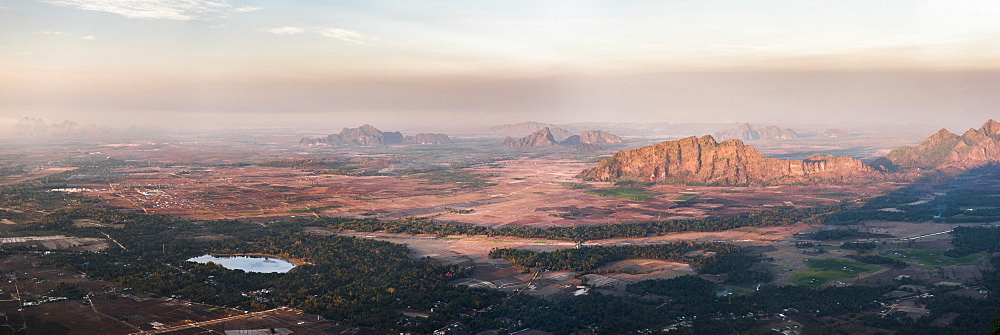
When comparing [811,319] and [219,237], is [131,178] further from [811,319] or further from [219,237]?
[811,319]

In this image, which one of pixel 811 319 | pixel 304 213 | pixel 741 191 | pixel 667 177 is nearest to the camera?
pixel 811 319

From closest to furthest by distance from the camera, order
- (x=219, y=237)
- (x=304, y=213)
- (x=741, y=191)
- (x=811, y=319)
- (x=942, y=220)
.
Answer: (x=811, y=319)
(x=219, y=237)
(x=942, y=220)
(x=304, y=213)
(x=741, y=191)

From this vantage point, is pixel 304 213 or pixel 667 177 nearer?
pixel 304 213

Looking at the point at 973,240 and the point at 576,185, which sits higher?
the point at 973,240

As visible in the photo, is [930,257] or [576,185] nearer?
[930,257]

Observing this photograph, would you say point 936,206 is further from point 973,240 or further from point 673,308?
point 673,308

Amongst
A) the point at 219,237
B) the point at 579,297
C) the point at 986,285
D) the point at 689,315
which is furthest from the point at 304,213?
the point at 986,285

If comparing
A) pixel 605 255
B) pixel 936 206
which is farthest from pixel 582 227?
pixel 936 206
